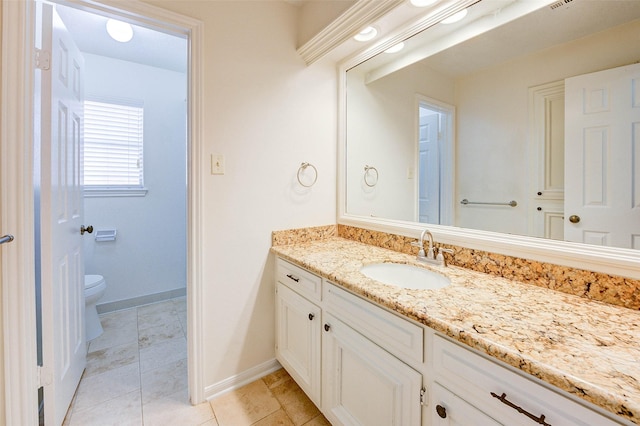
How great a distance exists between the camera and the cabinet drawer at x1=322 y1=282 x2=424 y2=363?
33.0 inches

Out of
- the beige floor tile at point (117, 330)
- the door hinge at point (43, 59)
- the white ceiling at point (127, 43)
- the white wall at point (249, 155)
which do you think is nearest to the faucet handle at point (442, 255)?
the white wall at point (249, 155)

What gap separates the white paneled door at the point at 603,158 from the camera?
2.84 ft

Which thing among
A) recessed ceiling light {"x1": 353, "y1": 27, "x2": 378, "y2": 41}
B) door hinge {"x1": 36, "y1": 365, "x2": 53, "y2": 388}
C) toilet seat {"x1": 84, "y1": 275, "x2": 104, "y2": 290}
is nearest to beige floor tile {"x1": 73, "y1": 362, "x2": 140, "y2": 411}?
door hinge {"x1": 36, "y1": 365, "x2": 53, "y2": 388}

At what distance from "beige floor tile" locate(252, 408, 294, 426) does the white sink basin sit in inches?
32.8

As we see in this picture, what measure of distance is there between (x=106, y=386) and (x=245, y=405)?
2.71ft

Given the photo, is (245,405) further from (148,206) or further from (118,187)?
(118,187)

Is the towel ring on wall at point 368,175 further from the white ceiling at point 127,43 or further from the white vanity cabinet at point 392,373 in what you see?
the white ceiling at point 127,43

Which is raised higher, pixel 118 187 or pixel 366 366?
pixel 118 187

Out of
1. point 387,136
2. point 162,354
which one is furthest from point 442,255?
point 162,354

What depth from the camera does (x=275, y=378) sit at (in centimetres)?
166

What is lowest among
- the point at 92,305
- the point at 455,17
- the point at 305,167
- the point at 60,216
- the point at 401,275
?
the point at 92,305

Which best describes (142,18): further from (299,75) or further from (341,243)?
(341,243)

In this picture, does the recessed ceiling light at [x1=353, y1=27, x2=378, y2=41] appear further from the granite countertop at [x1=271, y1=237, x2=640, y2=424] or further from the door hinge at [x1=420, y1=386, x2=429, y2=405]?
the door hinge at [x1=420, y1=386, x2=429, y2=405]

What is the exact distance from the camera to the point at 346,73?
1.87 meters
